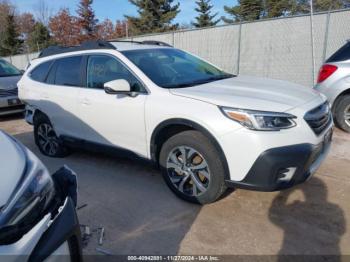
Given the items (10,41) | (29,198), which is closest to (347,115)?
(29,198)

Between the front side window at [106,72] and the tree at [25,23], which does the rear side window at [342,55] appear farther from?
the tree at [25,23]

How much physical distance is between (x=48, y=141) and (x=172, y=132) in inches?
105

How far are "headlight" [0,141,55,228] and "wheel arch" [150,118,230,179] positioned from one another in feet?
4.97

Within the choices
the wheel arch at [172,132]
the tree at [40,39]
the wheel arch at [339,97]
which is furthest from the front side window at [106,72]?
the tree at [40,39]

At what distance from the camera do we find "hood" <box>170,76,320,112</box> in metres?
2.99

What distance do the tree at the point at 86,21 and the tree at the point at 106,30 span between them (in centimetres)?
99

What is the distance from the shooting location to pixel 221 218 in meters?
3.20

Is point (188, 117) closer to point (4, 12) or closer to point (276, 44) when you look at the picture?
point (276, 44)

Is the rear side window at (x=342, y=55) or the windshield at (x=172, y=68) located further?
the rear side window at (x=342, y=55)

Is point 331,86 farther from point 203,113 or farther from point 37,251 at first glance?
point 37,251

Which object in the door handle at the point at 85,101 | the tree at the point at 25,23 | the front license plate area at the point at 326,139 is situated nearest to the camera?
the front license plate area at the point at 326,139

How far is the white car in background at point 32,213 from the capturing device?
1.57 metres

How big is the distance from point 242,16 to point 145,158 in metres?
34.9

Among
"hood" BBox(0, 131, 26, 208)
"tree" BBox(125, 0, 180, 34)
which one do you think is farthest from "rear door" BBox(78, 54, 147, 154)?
"tree" BBox(125, 0, 180, 34)
